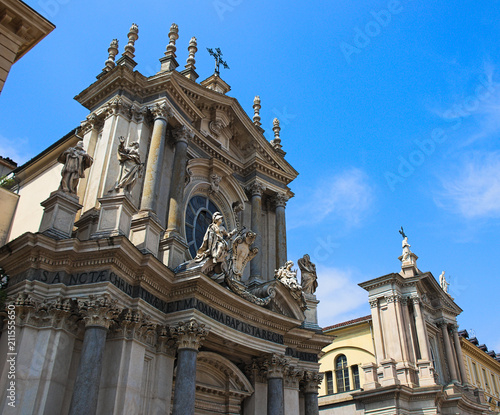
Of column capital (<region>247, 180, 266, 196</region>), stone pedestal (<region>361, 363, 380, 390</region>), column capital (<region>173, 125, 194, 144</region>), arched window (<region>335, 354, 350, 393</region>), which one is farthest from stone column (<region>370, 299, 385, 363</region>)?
column capital (<region>173, 125, 194, 144</region>)

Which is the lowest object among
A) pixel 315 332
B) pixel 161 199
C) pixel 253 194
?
pixel 315 332

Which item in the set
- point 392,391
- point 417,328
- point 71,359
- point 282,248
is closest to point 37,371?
point 71,359

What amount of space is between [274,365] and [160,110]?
8730mm

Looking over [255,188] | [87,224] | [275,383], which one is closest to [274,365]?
[275,383]

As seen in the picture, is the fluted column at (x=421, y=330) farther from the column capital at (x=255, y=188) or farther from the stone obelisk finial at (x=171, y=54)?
the stone obelisk finial at (x=171, y=54)

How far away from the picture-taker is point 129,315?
464 inches

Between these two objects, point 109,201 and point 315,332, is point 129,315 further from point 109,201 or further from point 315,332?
point 315,332

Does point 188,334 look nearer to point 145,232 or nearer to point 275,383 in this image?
point 145,232

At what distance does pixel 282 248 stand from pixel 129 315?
904 centimetres

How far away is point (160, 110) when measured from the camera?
624 inches

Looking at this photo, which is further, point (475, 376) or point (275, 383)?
point (475, 376)

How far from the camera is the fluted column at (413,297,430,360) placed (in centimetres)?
2967

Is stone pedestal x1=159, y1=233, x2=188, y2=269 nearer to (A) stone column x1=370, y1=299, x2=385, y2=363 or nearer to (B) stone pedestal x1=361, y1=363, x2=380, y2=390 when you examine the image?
(B) stone pedestal x1=361, y1=363, x2=380, y2=390

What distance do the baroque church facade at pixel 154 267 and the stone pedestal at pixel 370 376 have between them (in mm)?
11715
